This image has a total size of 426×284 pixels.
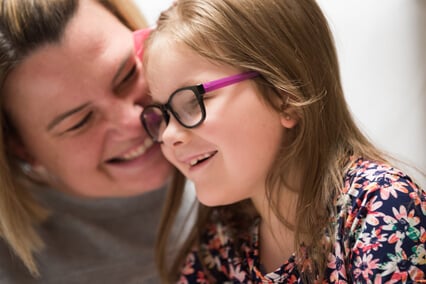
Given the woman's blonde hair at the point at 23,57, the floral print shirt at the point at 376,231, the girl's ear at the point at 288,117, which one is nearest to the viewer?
the floral print shirt at the point at 376,231

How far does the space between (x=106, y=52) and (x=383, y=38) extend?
26.3 inches

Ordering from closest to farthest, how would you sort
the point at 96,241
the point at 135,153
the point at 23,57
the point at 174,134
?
the point at 174,134 < the point at 23,57 < the point at 135,153 < the point at 96,241

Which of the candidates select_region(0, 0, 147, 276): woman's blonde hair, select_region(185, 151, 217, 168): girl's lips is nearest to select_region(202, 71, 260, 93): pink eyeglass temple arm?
select_region(185, 151, 217, 168): girl's lips

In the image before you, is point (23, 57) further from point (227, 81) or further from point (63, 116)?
point (227, 81)

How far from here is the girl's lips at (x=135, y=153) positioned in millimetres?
1310

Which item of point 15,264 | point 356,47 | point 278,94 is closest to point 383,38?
point 356,47

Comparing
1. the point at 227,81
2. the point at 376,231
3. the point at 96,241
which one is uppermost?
the point at 227,81

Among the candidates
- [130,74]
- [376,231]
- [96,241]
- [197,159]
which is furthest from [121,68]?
[376,231]

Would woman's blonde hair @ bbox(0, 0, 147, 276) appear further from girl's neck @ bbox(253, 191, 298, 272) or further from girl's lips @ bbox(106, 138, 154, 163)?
girl's neck @ bbox(253, 191, 298, 272)

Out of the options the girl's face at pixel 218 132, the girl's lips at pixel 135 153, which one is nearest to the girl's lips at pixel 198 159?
the girl's face at pixel 218 132

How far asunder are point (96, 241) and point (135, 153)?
0.28 metres

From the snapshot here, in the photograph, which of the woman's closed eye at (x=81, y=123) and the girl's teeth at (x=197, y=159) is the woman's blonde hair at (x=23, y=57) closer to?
the woman's closed eye at (x=81, y=123)

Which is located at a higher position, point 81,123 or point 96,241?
point 81,123

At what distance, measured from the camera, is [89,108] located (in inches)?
47.8
